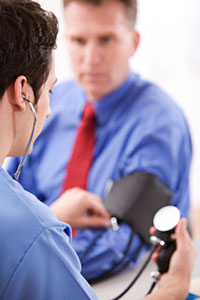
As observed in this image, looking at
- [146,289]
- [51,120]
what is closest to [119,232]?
[146,289]

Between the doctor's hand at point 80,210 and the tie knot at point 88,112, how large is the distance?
34 cm

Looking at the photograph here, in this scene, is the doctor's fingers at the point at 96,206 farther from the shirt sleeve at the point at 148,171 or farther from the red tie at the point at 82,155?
the red tie at the point at 82,155

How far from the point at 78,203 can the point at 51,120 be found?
447mm

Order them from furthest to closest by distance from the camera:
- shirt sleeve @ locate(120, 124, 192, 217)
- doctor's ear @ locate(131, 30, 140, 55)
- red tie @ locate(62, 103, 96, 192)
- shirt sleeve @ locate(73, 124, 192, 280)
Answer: doctor's ear @ locate(131, 30, 140, 55) → red tie @ locate(62, 103, 96, 192) → shirt sleeve @ locate(120, 124, 192, 217) → shirt sleeve @ locate(73, 124, 192, 280)

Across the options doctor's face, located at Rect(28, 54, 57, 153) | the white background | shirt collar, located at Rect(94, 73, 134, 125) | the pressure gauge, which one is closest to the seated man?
shirt collar, located at Rect(94, 73, 134, 125)

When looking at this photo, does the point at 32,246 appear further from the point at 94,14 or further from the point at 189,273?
the point at 94,14

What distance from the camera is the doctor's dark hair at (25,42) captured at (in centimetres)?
77

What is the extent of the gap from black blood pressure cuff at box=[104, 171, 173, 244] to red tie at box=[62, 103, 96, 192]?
18 centimetres

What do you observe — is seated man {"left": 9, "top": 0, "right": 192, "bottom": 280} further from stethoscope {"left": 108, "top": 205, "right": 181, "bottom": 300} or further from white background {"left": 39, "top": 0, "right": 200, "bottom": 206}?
white background {"left": 39, "top": 0, "right": 200, "bottom": 206}

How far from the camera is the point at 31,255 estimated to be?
0.73m

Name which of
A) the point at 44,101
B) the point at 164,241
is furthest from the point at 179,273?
the point at 44,101

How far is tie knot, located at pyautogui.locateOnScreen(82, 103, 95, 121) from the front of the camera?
5.45ft

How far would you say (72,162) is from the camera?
63.2 inches

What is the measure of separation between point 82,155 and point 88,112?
16 cm
